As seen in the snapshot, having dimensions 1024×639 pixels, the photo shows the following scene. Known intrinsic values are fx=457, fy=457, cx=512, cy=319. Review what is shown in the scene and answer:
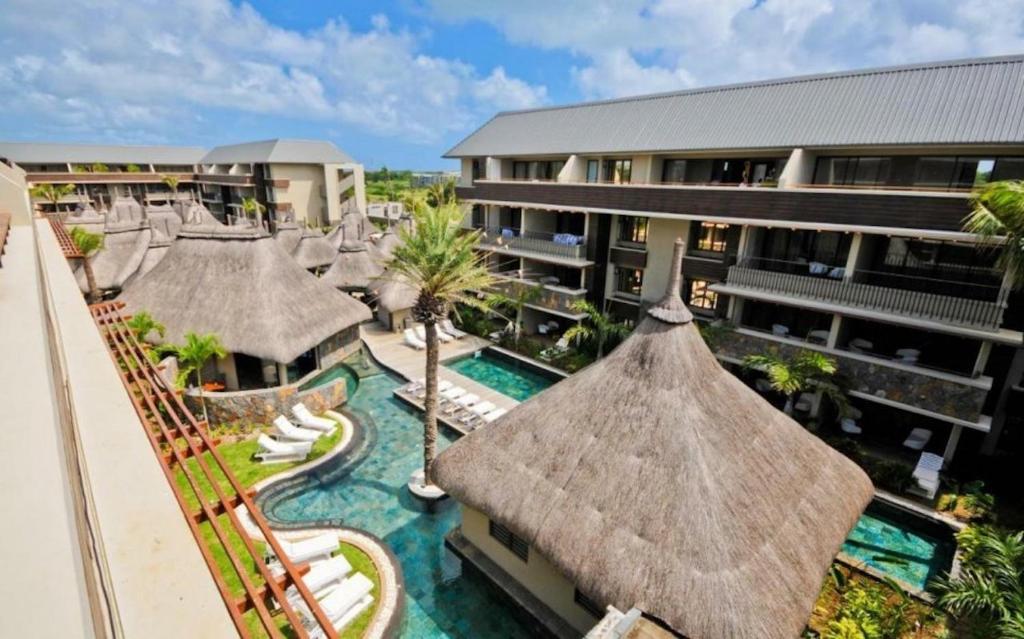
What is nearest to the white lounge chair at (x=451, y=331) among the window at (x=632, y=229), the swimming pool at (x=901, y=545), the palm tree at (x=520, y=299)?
the palm tree at (x=520, y=299)

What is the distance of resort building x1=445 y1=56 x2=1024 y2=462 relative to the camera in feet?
51.8

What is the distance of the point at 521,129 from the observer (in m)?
32.2

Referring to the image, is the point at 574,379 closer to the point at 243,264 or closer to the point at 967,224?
the point at 967,224

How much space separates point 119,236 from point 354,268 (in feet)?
55.3

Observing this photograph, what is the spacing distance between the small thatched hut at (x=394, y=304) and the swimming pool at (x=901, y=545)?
78.3ft

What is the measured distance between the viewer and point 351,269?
3259 centimetres

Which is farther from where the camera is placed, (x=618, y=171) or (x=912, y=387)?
(x=618, y=171)

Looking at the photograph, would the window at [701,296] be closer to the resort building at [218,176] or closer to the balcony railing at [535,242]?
the balcony railing at [535,242]

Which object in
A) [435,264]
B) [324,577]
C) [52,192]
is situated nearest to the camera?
[324,577]

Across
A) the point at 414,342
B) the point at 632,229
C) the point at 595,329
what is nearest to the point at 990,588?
the point at 595,329

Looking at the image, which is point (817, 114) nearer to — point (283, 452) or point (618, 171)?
point (618, 171)

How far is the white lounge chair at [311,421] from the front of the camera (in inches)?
681

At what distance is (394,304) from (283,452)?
1443 centimetres

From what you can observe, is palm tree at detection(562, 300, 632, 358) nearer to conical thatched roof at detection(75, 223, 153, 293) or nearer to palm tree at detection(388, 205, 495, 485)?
palm tree at detection(388, 205, 495, 485)
